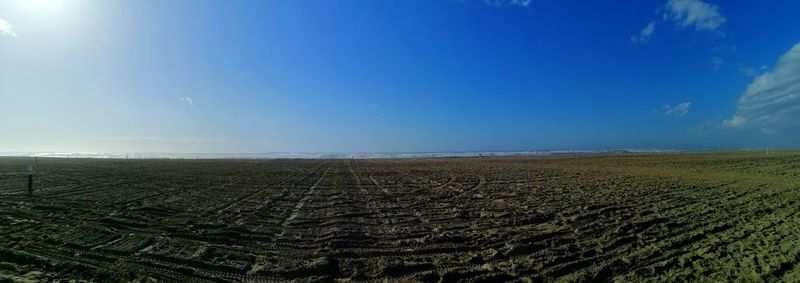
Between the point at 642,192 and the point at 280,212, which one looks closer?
the point at 280,212

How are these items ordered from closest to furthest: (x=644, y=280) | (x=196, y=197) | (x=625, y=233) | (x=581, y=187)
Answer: (x=644, y=280) → (x=625, y=233) → (x=196, y=197) → (x=581, y=187)

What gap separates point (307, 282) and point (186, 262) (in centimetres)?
219

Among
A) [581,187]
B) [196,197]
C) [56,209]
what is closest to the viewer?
[56,209]

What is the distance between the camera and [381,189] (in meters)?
16.1

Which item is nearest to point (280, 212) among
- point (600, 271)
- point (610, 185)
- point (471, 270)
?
point (471, 270)

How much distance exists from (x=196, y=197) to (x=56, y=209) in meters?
3.81

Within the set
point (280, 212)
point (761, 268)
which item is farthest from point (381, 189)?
point (761, 268)

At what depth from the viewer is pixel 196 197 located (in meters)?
13.3

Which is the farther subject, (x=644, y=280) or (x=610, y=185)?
(x=610, y=185)

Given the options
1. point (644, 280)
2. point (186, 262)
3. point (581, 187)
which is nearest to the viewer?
point (644, 280)

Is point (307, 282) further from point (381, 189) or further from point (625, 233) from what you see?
point (381, 189)

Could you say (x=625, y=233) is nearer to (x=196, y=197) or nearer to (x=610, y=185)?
(x=610, y=185)

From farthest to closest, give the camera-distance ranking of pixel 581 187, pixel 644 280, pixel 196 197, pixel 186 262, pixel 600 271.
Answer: pixel 581 187 → pixel 196 197 → pixel 186 262 → pixel 600 271 → pixel 644 280

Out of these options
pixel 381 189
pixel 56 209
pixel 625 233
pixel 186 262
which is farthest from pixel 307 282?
pixel 381 189
